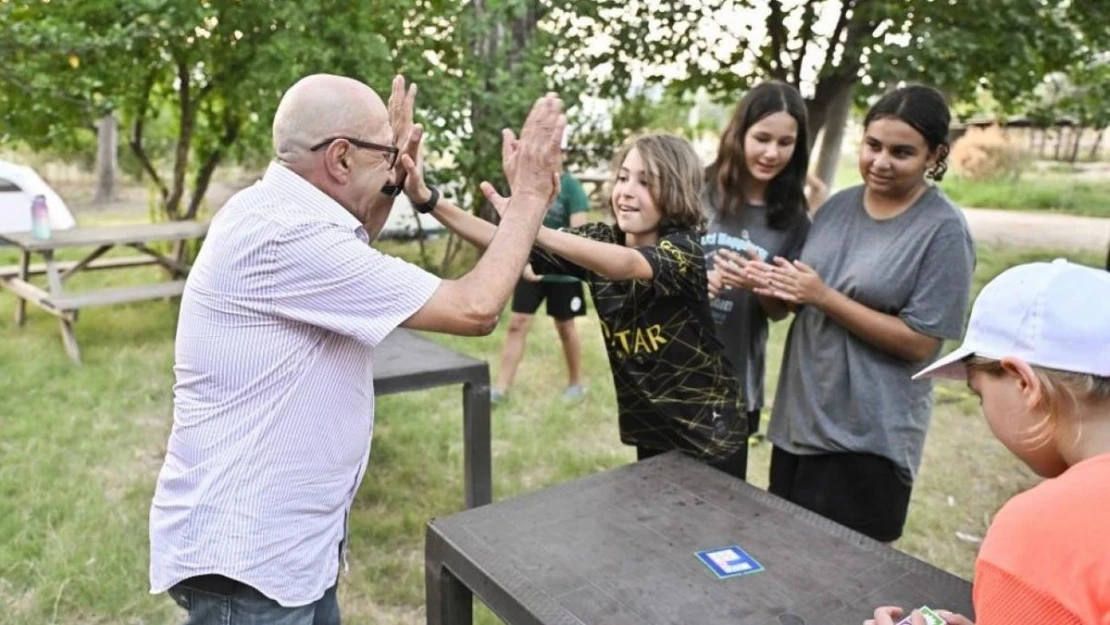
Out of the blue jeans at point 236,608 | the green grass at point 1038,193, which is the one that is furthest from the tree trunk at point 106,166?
the green grass at point 1038,193

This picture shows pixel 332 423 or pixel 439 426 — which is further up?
pixel 332 423

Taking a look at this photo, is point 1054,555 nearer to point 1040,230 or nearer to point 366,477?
point 366,477

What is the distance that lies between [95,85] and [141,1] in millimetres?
924

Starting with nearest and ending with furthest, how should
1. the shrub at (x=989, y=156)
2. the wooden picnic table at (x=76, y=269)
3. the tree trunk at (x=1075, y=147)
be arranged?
the wooden picnic table at (x=76, y=269), the shrub at (x=989, y=156), the tree trunk at (x=1075, y=147)

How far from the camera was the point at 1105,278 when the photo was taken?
43.6 inches

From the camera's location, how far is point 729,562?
5.33 ft

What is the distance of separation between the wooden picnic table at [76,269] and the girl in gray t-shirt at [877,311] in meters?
4.62

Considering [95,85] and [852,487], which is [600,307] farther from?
[95,85]

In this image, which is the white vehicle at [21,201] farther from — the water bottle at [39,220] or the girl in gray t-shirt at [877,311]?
the girl in gray t-shirt at [877,311]

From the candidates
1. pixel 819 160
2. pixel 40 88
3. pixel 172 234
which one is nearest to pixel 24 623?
pixel 172 234

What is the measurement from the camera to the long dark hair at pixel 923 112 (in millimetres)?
2037

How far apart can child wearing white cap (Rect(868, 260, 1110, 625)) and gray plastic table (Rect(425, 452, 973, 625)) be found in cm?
31

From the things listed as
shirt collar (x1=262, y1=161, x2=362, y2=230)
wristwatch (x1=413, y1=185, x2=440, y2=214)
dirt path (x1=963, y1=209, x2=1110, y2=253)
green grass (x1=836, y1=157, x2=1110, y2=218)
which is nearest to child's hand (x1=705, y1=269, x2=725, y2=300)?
wristwatch (x1=413, y1=185, x2=440, y2=214)

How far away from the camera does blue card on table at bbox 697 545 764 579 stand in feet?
5.23
